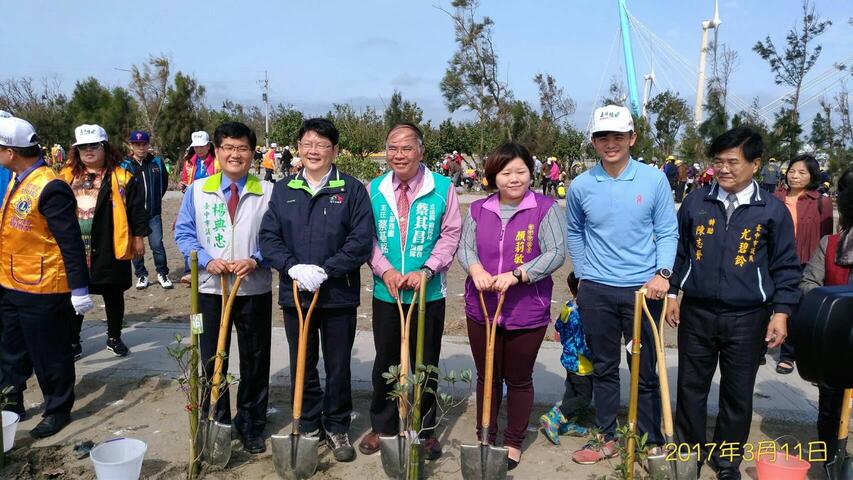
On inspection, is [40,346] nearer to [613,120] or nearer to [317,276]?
[317,276]

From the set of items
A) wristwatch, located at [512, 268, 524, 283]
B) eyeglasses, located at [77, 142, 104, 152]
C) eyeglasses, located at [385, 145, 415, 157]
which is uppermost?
eyeglasses, located at [77, 142, 104, 152]

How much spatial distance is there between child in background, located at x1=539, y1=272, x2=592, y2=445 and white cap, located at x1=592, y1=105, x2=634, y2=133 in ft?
3.04

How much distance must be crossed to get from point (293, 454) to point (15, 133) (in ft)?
8.02

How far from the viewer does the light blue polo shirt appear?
3.20m

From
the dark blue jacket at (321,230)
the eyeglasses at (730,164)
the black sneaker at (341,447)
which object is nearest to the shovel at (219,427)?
the dark blue jacket at (321,230)

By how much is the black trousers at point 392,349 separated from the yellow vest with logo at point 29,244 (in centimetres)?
197

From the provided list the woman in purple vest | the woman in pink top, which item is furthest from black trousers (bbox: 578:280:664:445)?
the woman in pink top

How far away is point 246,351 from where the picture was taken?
343 cm

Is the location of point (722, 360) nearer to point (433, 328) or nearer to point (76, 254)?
point (433, 328)

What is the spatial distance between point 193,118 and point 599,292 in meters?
24.8

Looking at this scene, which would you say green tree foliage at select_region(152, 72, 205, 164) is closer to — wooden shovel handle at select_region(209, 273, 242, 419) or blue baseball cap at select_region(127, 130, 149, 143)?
blue baseball cap at select_region(127, 130, 149, 143)

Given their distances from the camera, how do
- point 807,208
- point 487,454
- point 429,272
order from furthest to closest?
point 807,208 < point 429,272 < point 487,454

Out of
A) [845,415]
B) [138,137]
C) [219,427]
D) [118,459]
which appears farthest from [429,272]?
[138,137]

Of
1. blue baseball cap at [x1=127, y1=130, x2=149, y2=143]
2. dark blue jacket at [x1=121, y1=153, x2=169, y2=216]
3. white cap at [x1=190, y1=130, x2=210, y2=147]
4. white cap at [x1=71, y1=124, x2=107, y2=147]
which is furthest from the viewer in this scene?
white cap at [x1=190, y1=130, x2=210, y2=147]
